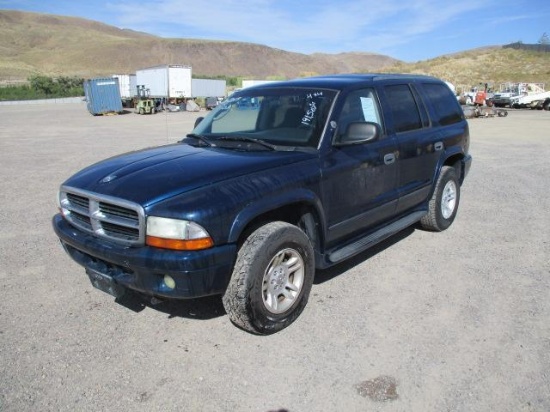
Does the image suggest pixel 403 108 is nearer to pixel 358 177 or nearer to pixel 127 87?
pixel 358 177

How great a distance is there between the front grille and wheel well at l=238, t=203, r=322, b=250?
867mm

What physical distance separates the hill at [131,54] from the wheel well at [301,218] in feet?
377

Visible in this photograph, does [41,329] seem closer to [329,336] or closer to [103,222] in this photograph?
[103,222]

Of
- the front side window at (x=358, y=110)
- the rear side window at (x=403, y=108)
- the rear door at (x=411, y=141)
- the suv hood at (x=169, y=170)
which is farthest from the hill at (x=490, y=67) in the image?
the suv hood at (x=169, y=170)

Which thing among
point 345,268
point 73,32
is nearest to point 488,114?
point 345,268

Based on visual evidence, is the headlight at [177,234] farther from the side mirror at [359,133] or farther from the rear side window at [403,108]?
the rear side window at [403,108]

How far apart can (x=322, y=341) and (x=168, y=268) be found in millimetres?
1247

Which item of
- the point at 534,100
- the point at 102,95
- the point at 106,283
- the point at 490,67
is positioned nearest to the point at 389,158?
Answer: the point at 106,283

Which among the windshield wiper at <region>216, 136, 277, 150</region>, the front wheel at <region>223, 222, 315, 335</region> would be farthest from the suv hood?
the front wheel at <region>223, 222, 315, 335</region>

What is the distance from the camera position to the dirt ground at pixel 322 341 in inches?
107

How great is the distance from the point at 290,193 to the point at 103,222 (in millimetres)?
1335

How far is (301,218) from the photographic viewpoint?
360 cm

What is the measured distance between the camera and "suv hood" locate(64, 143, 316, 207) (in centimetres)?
303

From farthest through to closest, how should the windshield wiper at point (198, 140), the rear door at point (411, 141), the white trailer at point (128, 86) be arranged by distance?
1. the white trailer at point (128, 86)
2. the rear door at point (411, 141)
3. the windshield wiper at point (198, 140)
